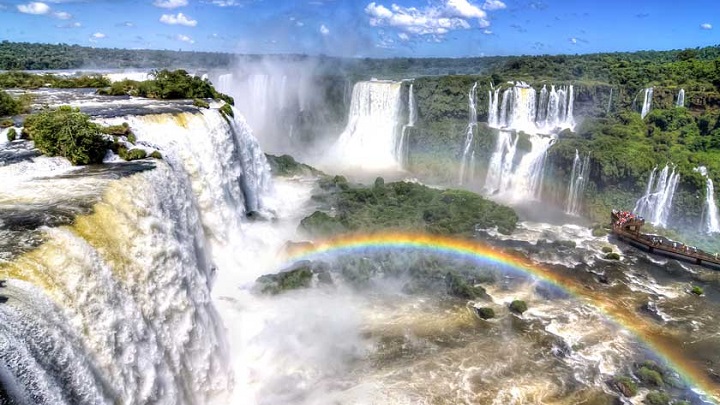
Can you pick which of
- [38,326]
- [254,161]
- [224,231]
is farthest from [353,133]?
[38,326]

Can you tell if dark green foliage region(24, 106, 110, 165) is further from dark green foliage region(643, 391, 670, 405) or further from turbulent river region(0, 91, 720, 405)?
dark green foliage region(643, 391, 670, 405)

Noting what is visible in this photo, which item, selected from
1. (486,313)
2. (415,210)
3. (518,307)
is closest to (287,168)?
(415,210)

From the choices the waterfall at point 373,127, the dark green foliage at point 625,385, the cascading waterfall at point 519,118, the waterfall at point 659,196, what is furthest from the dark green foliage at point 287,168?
the dark green foliage at point 625,385

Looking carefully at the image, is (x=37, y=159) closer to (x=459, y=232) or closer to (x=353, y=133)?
(x=459, y=232)

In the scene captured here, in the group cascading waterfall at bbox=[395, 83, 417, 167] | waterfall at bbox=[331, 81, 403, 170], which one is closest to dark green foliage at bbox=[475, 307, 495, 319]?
cascading waterfall at bbox=[395, 83, 417, 167]

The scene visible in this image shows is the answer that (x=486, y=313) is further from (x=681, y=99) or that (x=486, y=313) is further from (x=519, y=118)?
(x=681, y=99)

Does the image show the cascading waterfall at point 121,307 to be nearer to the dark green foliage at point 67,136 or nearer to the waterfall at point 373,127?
the dark green foliage at point 67,136

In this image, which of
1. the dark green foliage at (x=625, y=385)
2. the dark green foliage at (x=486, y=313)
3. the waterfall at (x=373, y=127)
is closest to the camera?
the dark green foliage at (x=625, y=385)
